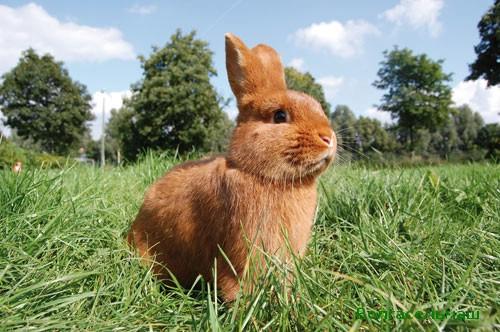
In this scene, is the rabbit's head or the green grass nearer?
the green grass

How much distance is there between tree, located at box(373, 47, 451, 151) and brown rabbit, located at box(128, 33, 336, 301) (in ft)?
121

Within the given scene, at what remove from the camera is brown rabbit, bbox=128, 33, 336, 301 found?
192 cm

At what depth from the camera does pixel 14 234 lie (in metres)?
2.06

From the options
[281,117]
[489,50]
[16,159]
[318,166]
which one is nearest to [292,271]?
[318,166]

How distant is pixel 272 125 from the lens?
201 cm

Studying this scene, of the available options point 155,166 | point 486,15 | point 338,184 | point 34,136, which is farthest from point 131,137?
point 486,15

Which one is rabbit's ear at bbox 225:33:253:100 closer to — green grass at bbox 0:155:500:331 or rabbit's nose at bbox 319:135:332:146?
rabbit's nose at bbox 319:135:332:146

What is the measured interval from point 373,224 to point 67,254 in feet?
6.60

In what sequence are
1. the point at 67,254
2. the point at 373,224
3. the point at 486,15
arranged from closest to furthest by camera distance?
the point at 67,254 → the point at 373,224 → the point at 486,15

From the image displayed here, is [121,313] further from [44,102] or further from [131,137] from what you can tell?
[44,102]

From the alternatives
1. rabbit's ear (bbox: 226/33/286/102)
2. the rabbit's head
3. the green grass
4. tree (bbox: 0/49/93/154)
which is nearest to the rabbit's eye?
the rabbit's head

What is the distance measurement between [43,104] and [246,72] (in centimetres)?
4622

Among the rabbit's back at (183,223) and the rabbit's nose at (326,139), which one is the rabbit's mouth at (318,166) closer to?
the rabbit's nose at (326,139)

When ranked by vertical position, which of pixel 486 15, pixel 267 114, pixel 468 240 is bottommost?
pixel 468 240
